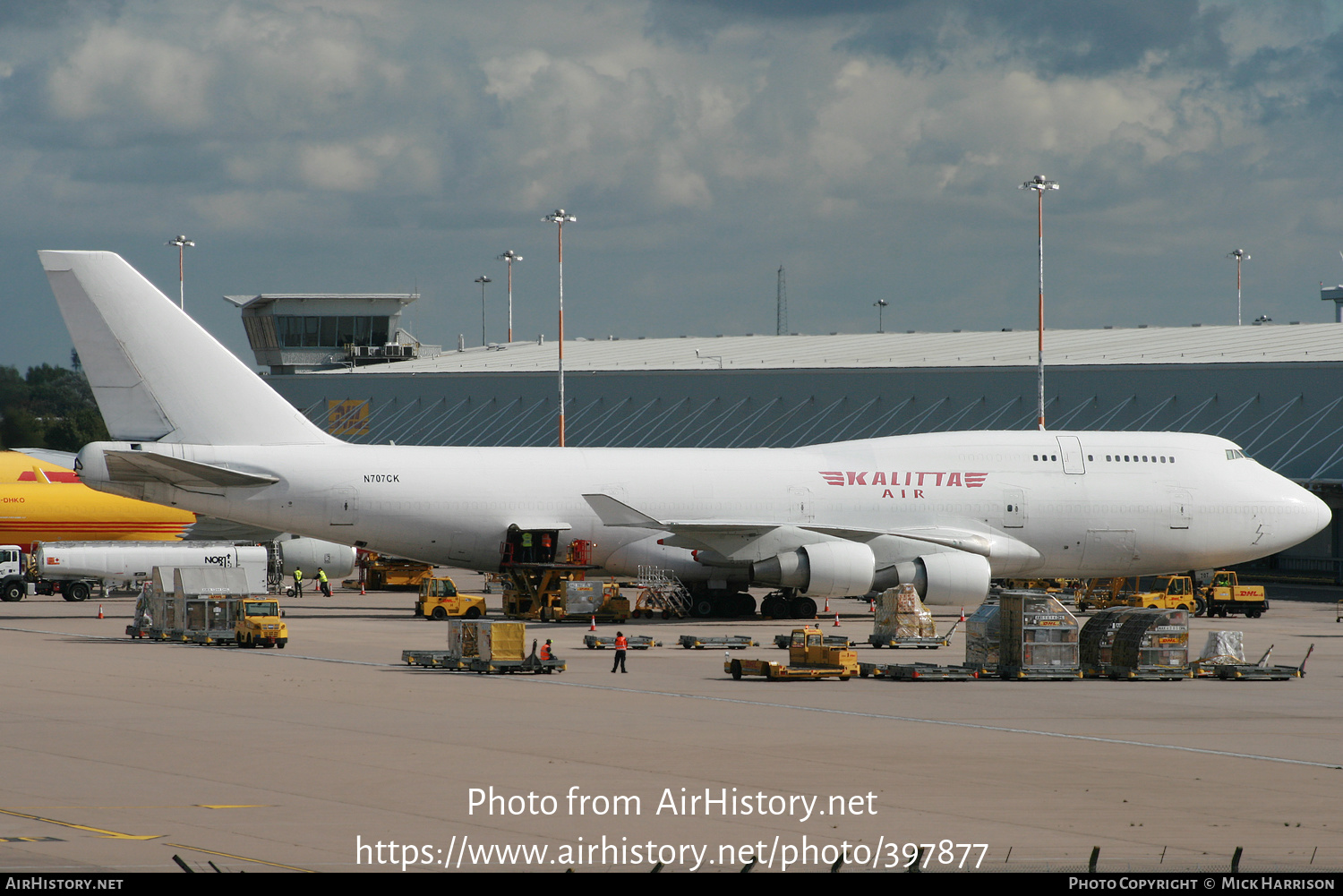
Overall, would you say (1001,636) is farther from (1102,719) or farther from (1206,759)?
(1206,759)

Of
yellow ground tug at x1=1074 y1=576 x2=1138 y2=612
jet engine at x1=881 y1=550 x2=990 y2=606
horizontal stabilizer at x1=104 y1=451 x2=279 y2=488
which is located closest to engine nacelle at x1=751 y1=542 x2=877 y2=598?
jet engine at x1=881 y1=550 x2=990 y2=606

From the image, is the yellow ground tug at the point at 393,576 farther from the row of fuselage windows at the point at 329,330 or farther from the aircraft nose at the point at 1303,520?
the row of fuselage windows at the point at 329,330

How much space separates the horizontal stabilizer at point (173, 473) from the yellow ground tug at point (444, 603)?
6.57m

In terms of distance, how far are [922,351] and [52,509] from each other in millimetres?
42633

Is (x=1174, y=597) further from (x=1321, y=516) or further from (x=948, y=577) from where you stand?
(x=948, y=577)

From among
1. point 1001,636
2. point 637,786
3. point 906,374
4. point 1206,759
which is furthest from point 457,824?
point 906,374

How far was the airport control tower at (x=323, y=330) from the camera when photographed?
103875 millimetres

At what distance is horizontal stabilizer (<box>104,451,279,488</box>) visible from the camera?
40.2 meters

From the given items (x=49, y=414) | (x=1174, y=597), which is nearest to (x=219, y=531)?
(x=1174, y=597)

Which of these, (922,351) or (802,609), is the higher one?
(922,351)

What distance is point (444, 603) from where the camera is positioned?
1795 inches

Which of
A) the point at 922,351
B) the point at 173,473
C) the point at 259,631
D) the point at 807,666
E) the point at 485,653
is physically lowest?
the point at 807,666

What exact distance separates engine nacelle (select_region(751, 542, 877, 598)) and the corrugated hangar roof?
1168 inches

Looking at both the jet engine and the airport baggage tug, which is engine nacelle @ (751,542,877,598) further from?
the airport baggage tug
